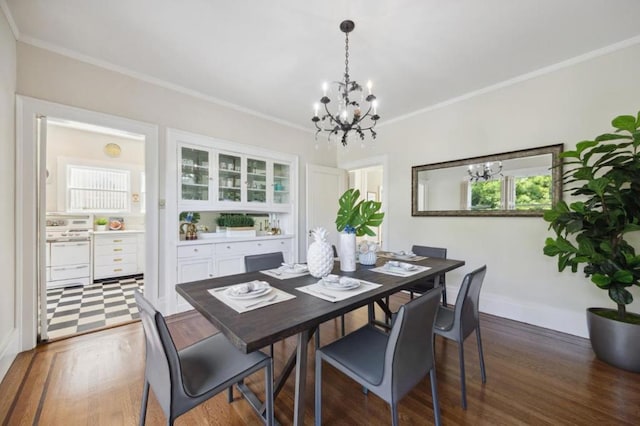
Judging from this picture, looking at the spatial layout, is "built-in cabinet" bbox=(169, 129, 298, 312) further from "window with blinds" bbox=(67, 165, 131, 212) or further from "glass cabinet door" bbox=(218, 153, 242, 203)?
"window with blinds" bbox=(67, 165, 131, 212)

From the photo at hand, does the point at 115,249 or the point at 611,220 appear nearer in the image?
the point at 611,220

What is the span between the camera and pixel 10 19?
196cm

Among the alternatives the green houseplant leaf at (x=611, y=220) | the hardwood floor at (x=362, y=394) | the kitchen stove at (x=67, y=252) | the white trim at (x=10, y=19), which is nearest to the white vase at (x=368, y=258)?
the hardwood floor at (x=362, y=394)

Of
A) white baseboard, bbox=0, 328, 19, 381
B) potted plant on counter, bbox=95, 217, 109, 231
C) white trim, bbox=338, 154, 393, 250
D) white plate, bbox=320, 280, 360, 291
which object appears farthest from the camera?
potted plant on counter, bbox=95, 217, 109, 231

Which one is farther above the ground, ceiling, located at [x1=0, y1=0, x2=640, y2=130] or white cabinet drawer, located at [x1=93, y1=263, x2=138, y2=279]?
ceiling, located at [x1=0, y1=0, x2=640, y2=130]

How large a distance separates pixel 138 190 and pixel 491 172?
5.79 m

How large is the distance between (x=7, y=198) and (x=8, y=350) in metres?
1.17

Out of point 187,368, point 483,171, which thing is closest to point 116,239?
point 187,368

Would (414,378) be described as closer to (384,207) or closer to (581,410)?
(581,410)

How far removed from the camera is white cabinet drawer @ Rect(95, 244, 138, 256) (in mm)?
4137

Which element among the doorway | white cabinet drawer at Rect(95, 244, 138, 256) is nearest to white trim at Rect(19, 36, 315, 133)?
the doorway

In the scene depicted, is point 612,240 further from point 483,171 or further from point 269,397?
point 269,397

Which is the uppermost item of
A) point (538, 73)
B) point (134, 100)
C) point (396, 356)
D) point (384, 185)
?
point (538, 73)

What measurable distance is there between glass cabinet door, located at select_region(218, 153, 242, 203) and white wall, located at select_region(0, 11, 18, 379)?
1.79 metres
